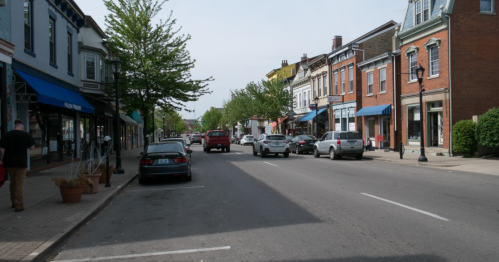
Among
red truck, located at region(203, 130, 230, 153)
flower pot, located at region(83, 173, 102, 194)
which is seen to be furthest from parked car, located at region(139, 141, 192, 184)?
red truck, located at region(203, 130, 230, 153)

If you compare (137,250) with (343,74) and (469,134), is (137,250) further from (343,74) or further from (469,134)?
(343,74)

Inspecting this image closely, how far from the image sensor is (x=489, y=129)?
18.3 metres

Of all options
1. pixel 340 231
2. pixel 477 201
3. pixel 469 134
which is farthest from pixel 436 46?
pixel 340 231

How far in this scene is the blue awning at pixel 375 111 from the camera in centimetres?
2705

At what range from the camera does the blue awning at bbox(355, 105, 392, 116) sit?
88.7 feet

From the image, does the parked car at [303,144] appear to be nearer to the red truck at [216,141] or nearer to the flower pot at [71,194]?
the red truck at [216,141]

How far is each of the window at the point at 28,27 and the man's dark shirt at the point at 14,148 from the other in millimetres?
8391

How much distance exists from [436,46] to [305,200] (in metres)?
17.9

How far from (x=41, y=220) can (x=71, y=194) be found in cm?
160

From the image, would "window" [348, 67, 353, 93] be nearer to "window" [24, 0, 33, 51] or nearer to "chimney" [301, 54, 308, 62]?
"chimney" [301, 54, 308, 62]

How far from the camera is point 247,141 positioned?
52031mm

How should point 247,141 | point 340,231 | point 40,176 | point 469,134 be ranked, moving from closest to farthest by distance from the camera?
point 340,231 → point 40,176 → point 469,134 → point 247,141

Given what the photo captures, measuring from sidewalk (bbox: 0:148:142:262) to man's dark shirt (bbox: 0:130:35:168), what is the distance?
1.04 m

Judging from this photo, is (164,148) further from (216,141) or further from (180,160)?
(216,141)
